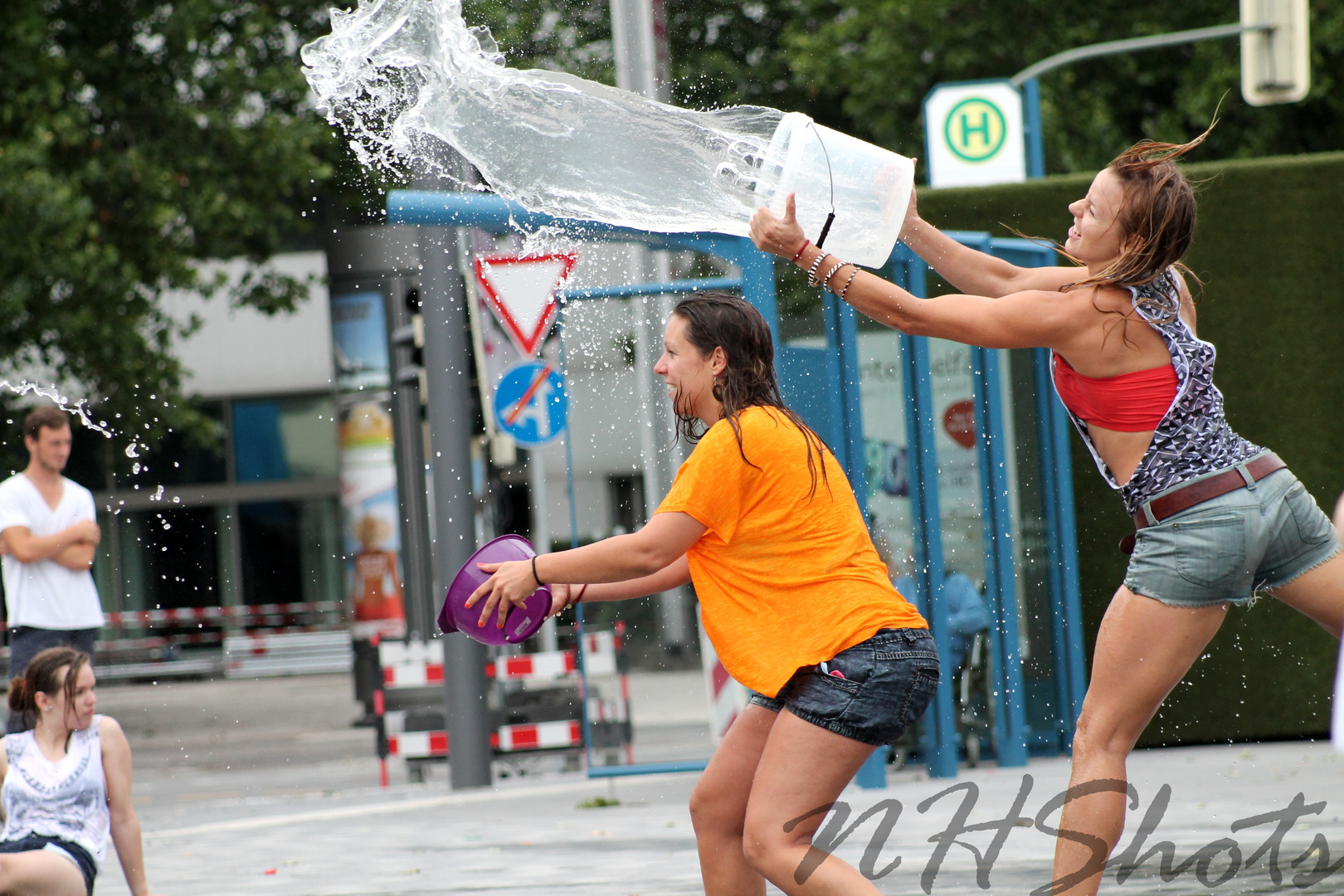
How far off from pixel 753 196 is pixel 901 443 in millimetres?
3858

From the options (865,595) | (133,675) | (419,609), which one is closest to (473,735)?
(419,609)

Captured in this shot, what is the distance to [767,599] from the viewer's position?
3.67 m

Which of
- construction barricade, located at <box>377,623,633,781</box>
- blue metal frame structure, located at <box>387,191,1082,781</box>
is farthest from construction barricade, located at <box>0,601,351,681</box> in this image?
blue metal frame structure, located at <box>387,191,1082,781</box>

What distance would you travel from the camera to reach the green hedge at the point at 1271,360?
854 cm

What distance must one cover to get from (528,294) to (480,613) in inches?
233

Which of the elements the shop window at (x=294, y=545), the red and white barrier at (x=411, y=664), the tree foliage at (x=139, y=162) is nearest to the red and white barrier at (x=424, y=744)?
the red and white barrier at (x=411, y=664)

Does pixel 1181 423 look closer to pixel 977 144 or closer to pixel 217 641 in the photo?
pixel 977 144

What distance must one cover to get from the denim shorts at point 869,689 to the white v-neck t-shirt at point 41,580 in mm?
4670

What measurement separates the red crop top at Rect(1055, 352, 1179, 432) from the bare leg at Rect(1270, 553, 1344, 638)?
52cm

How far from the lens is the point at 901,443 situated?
27.2 feet

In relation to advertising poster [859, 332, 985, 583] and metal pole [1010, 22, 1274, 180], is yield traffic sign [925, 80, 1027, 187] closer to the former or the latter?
metal pole [1010, 22, 1274, 180]

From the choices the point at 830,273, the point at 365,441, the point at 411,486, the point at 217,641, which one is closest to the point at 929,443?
the point at 830,273

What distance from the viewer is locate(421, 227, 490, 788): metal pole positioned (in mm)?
8938

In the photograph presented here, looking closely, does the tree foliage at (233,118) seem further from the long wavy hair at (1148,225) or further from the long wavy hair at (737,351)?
the long wavy hair at (1148,225)
